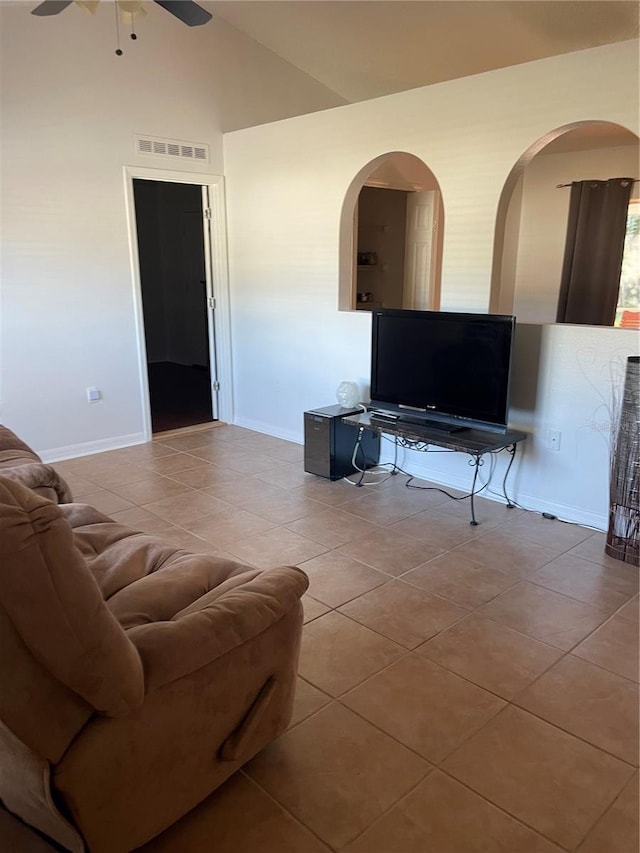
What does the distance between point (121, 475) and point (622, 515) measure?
332 centimetres

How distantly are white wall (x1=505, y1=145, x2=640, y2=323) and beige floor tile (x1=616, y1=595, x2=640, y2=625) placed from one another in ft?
14.6

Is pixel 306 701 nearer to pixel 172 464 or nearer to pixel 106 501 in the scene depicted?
pixel 106 501

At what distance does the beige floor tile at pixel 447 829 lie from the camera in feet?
5.56

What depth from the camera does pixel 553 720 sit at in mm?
2170

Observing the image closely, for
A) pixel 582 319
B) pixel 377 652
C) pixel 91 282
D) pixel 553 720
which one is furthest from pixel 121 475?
pixel 582 319

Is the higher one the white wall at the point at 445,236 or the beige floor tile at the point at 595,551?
the white wall at the point at 445,236

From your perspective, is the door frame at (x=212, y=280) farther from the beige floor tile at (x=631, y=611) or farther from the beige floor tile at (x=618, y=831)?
the beige floor tile at (x=618, y=831)

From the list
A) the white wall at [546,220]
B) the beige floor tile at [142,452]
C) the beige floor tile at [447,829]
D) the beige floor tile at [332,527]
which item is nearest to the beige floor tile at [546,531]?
the beige floor tile at [332,527]

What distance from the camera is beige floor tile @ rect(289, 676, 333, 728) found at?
7.15 ft

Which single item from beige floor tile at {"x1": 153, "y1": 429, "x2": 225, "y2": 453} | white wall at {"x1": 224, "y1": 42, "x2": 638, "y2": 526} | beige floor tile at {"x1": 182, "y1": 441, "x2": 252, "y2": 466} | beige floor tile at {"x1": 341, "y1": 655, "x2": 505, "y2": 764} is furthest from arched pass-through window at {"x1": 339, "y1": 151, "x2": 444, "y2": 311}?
beige floor tile at {"x1": 341, "y1": 655, "x2": 505, "y2": 764}

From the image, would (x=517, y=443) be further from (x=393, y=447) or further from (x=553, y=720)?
(x=553, y=720)

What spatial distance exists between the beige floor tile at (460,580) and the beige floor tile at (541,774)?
79 centimetres

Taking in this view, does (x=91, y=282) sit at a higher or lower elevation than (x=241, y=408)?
higher

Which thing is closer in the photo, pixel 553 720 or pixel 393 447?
pixel 553 720
